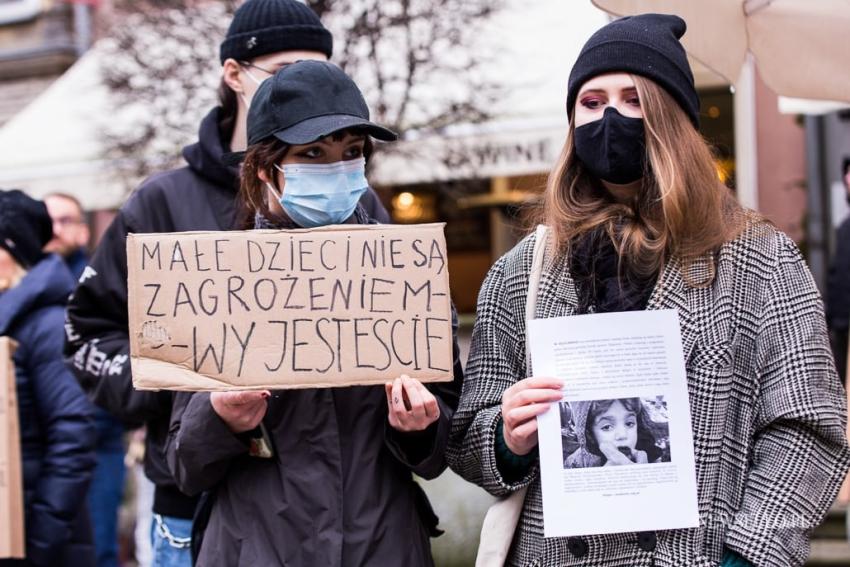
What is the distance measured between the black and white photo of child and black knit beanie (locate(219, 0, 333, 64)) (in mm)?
1629

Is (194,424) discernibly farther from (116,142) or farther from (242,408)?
(116,142)

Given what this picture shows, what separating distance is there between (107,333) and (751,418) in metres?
1.78

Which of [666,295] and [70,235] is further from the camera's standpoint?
[70,235]

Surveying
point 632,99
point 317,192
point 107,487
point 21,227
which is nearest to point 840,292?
point 107,487

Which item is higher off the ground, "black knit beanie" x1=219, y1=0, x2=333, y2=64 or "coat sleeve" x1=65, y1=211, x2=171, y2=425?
"black knit beanie" x1=219, y1=0, x2=333, y2=64

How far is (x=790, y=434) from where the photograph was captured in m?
2.26

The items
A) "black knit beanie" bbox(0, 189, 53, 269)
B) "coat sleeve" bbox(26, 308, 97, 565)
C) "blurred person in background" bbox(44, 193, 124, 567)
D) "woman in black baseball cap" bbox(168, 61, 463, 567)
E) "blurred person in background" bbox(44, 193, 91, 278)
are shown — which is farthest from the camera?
"blurred person in background" bbox(44, 193, 91, 278)

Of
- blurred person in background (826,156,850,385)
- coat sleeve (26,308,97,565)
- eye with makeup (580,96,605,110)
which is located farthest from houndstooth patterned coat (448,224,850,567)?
blurred person in background (826,156,850,385)

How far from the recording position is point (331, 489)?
2.49 meters

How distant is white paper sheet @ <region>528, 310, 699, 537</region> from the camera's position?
7.36 feet

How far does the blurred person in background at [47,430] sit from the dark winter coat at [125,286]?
0.76 meters

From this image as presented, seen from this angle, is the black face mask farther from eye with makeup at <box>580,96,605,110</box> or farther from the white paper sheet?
the white paper sheet

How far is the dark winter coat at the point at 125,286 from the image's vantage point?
3.21 metres

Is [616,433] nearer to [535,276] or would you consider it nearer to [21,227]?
[535,276]
